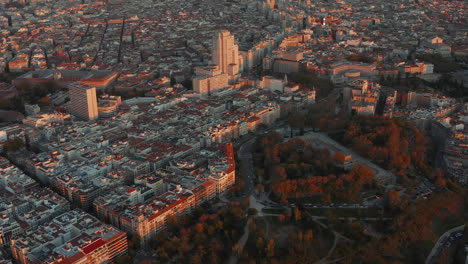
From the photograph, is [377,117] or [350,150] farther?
[377,117]

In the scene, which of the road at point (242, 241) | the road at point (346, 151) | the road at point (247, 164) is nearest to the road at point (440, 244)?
the road at point (346, 151)

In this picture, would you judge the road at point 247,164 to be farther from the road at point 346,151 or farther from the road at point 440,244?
the road at point 440,244

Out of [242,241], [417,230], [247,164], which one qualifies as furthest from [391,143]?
[242,241]

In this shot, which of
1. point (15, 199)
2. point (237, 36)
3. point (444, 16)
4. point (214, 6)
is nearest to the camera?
point (15, 199)

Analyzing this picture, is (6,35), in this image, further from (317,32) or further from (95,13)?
(317,32)

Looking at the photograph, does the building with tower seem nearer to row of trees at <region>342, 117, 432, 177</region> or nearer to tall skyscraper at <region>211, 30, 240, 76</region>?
tall skyscraper at <region>211, 30, 240, 76</region>

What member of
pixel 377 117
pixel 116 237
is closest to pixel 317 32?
pixel 377 117
